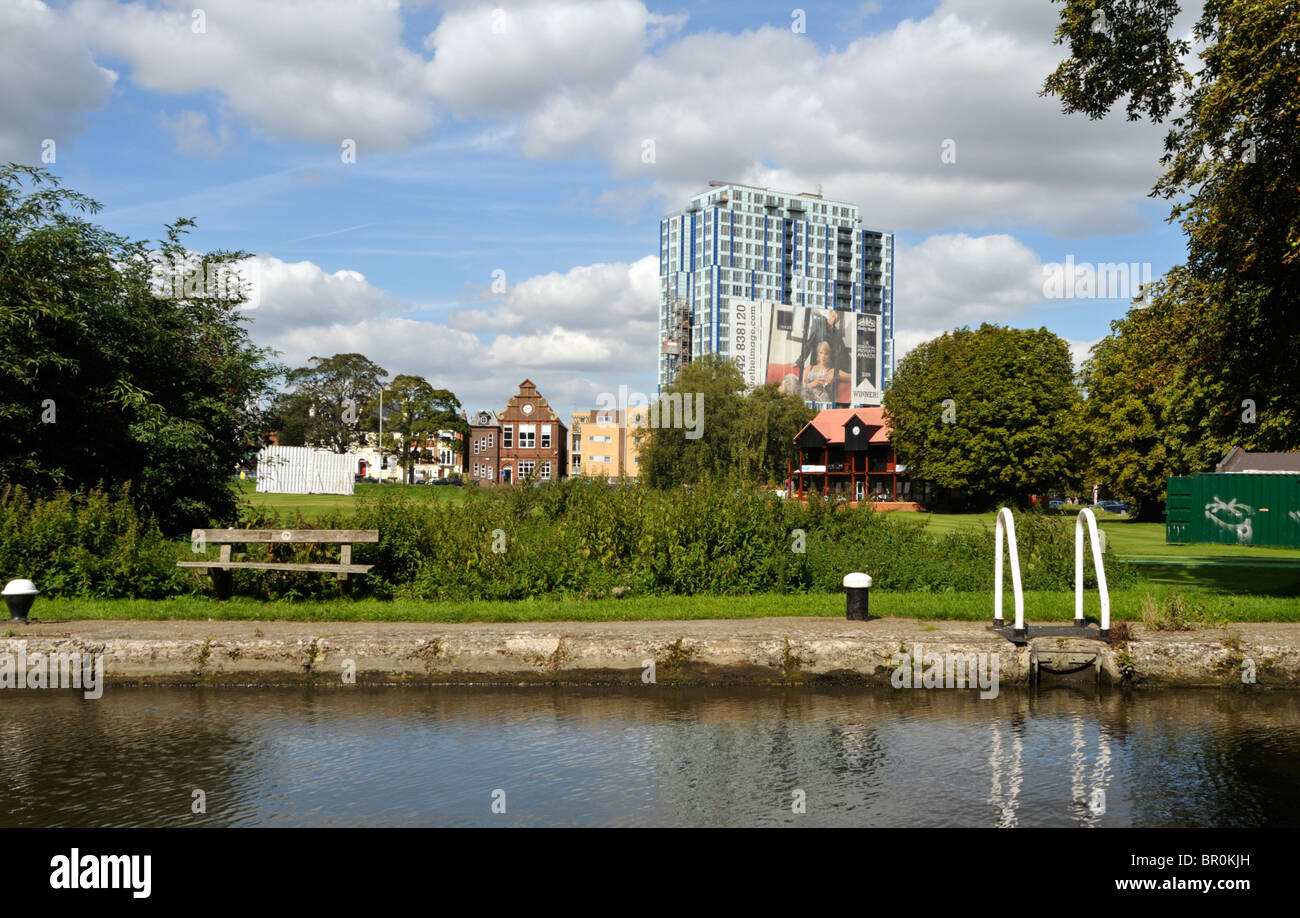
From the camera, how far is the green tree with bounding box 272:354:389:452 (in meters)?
99.6

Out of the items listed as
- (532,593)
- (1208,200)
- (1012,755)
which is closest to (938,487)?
(1208,200)

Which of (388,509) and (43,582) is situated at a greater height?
(388,509)

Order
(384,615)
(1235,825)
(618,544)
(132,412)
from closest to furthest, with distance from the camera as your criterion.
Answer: (1235,825), (384,615), (618,544), (132,412)

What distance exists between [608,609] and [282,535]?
188 inches

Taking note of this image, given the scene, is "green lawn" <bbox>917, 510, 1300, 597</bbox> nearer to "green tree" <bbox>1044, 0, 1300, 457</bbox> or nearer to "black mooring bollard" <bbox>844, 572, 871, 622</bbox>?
"green tree" <bbox>1044, 0, 1300, 457</bbox>

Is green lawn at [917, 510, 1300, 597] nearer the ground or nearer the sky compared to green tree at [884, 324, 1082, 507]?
nearer the ground

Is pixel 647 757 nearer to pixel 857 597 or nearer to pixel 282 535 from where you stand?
pixel 857 597

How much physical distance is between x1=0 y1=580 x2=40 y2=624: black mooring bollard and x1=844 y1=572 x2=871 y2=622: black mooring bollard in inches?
414

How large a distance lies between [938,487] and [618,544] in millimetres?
54392

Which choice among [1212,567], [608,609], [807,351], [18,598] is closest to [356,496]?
[18,598]

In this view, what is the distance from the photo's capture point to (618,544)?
50.8 feet

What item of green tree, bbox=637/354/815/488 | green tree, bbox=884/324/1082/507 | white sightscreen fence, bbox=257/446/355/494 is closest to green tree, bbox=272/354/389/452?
white sightscreen fence, bbox=257/446/355/494

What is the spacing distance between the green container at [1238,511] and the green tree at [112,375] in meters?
35.0

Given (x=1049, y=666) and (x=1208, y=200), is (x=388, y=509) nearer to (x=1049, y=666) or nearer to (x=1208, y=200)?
(x=1049, y=666)
